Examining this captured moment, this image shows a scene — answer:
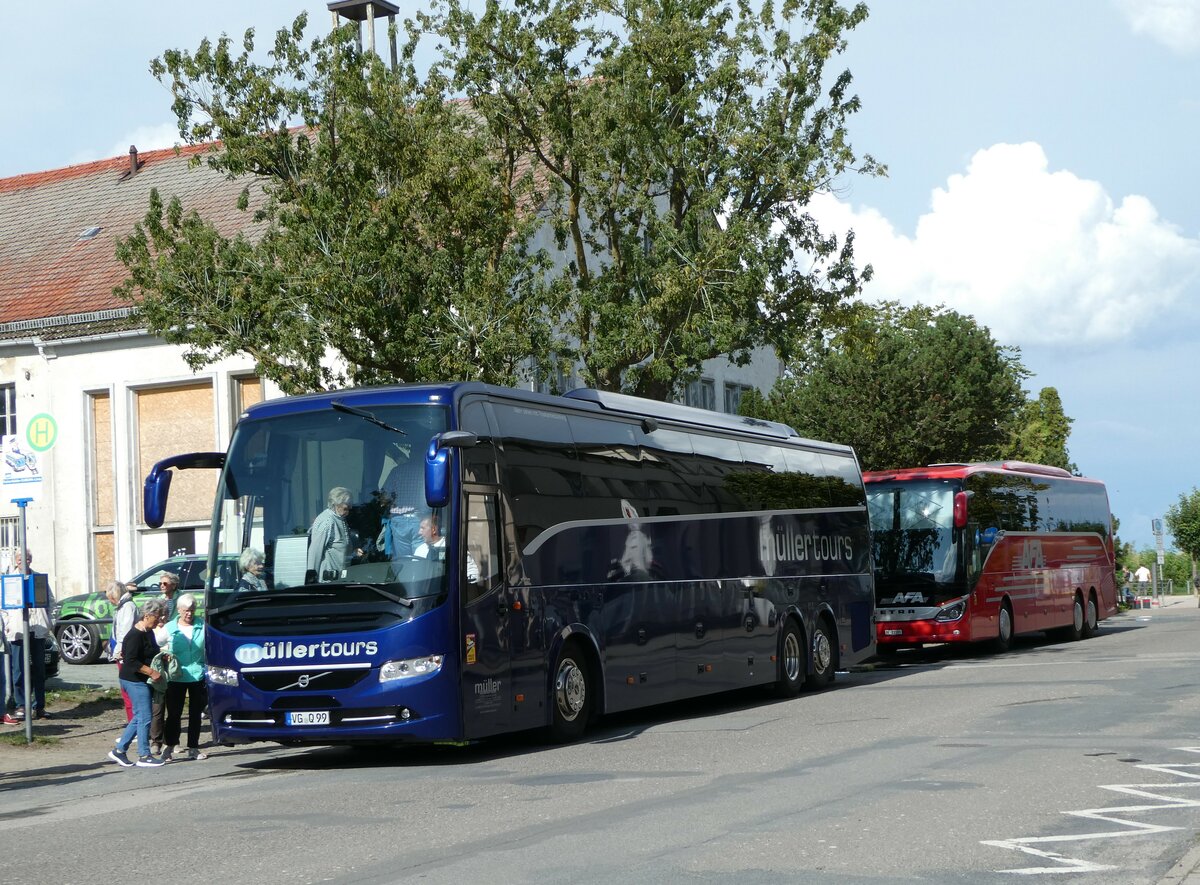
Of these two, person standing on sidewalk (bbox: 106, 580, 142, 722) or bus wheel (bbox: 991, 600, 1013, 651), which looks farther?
bus wheel (bbox: 991, 600, 1013, 651)

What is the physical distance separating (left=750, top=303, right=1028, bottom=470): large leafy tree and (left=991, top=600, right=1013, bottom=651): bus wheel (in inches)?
623

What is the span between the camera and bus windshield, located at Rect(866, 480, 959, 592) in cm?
2884

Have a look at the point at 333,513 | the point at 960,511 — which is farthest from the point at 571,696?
the point at 960,511

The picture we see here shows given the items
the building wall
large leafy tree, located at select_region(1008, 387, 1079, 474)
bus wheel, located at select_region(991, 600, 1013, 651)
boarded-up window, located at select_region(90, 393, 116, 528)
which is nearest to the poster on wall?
the building wall

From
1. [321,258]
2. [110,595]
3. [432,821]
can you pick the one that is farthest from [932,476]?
[432,821]

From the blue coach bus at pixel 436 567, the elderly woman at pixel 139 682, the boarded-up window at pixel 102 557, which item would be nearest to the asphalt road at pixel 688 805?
the elderly woman at pixel 139 682

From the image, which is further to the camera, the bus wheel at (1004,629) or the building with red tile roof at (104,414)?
the building with red tile roof at (104,414)

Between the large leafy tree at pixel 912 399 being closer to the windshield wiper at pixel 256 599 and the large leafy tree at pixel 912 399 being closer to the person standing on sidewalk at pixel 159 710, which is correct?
the person standing on sidewalk at pixel 159 710

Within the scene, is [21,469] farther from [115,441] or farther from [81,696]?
[115,441]

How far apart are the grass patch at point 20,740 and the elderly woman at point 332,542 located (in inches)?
188

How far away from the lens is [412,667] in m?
13.8

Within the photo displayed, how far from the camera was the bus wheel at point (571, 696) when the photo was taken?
15.6 m

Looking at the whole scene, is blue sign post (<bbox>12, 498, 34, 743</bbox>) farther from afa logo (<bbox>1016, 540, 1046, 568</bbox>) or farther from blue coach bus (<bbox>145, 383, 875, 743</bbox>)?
afa logo (<bbox>1016, 540, 1046, 568</bbox>)

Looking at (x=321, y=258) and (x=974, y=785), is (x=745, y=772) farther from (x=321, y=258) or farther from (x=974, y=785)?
(x=321, y=258)
